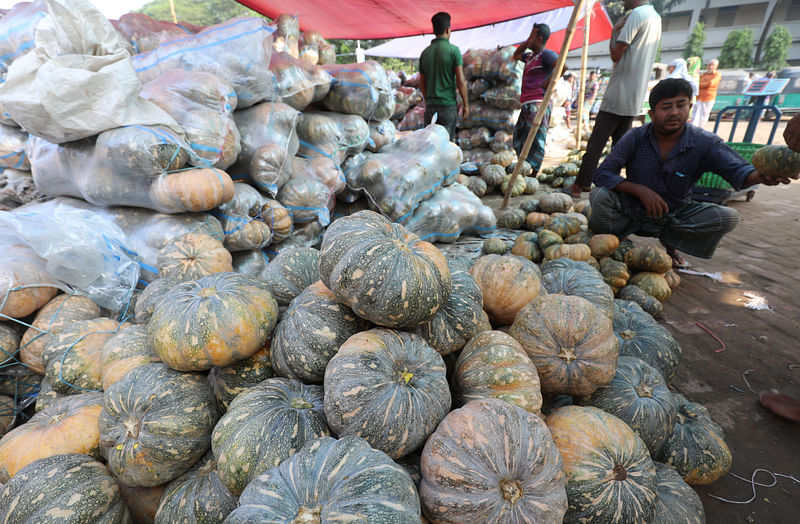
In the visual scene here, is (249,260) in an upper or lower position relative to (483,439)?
lower

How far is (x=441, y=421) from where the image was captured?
1.17 meters

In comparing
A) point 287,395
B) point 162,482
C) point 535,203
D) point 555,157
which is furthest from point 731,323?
point 555,157

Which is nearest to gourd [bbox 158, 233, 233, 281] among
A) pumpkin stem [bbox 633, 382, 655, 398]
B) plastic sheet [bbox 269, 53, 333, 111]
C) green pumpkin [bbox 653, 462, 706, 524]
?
plastic sheet [bbox 269, 53, 333, 111]

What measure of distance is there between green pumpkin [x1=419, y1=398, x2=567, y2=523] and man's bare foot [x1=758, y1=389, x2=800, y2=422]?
2.12 meters

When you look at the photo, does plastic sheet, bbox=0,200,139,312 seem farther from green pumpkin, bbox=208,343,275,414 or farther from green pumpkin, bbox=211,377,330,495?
green pumpkin, bbox=211,377,330,495

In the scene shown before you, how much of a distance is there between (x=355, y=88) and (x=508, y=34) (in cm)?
986

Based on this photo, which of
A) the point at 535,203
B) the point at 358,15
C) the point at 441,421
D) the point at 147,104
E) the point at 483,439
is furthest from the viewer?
the point at 358,15

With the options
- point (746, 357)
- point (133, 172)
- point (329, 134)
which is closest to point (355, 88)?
point (329, 134)

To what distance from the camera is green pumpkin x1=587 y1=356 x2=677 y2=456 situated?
1.51 meters

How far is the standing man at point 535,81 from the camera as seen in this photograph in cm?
623

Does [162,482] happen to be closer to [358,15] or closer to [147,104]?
[147,104]

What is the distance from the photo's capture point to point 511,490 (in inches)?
38.3

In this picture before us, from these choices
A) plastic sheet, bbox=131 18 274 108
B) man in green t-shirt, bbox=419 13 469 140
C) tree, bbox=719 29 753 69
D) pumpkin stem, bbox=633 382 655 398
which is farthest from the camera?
tree, bbox=719 29 753 69

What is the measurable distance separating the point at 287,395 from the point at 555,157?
10.0m
